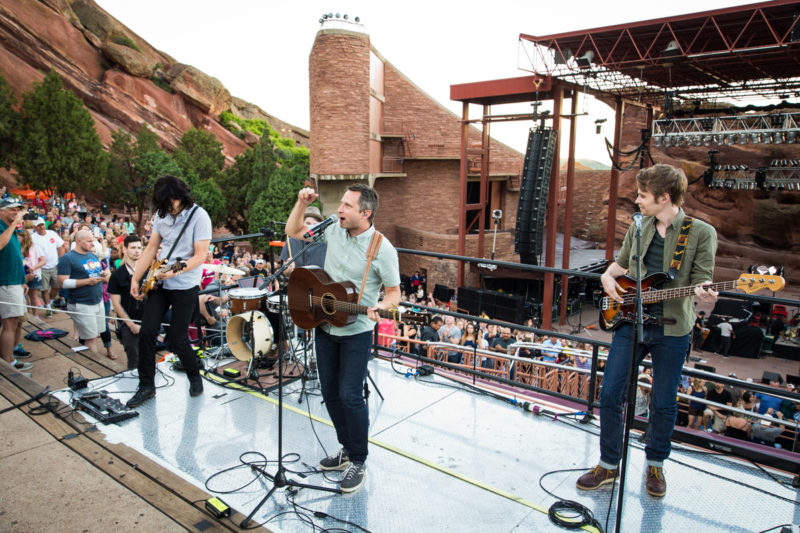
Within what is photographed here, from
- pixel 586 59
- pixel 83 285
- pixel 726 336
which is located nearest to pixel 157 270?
pixel 83 285

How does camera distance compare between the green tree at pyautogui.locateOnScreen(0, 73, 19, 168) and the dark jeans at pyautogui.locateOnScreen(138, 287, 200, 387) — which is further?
the green tree at pyautogui.locateOnScreen(0, 73, 19, 168)

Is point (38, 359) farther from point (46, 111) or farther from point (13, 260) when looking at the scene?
point (46, 111)

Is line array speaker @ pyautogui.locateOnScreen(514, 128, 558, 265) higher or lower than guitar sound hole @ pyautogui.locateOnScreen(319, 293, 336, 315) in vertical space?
higher

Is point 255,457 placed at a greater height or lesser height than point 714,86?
lesser

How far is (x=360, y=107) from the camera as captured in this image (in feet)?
89.7

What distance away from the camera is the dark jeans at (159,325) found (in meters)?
4.26

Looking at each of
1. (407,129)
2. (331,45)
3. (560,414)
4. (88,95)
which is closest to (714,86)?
(407,129)

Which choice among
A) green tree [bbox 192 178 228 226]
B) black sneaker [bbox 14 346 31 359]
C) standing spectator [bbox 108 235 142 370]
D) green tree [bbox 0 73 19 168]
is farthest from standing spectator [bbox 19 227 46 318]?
green tree [bbox 0 73 19 168]

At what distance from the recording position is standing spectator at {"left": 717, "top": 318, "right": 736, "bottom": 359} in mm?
17859

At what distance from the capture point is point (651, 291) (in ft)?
9.73

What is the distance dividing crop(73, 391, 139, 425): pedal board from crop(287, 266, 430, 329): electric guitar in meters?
1.81

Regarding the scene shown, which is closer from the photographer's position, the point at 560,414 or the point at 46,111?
the point at 560,414

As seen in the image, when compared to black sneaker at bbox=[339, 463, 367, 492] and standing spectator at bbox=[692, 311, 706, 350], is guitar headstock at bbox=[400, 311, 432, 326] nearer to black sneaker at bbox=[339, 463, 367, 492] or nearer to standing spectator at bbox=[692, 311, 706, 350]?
black sneaker at bbox=[339, 463, 367, 492]

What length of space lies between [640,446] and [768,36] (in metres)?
21.8
